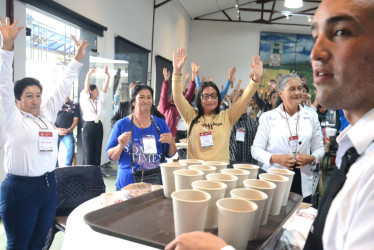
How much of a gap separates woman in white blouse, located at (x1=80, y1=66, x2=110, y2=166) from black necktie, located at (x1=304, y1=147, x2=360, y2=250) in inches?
189

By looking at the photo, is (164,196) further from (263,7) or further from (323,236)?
(263,7)

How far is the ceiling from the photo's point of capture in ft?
35.5

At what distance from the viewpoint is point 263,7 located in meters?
11.4

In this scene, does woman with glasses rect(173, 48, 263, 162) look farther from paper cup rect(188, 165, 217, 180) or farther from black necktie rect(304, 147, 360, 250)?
black necktie rect(304, 147, 360, 250)

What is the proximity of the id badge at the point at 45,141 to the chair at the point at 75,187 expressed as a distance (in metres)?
0.25

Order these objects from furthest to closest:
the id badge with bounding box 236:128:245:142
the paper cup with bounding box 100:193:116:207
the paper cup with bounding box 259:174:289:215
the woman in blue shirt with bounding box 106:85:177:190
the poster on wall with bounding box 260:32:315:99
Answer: the poster on wall with bounding box 260:32:315:99, the id badge with bounding box 236:128:245:142, the woman in blue shirt with bounding box 106:85:177:190, the paper cup with bounding box 100:193:116:207, the paper cup with bounding box 259:174:289:215

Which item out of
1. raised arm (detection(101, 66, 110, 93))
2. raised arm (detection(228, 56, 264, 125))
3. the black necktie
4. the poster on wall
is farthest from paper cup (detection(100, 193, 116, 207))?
the poster on wall

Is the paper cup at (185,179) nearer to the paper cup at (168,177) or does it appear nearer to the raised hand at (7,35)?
the paper cup at (168,177)

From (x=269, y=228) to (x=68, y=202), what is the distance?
2.05 m

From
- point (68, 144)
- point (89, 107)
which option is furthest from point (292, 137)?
point (68, 144)

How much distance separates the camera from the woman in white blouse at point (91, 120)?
5078mm

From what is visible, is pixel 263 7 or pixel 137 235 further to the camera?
pixel 263 7

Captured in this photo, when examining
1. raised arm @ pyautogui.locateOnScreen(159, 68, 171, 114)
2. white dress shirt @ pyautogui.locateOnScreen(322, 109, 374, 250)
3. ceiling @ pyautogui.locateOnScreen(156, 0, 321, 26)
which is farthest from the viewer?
ceiling @ pyautogui.locateOnScreen(156, 0, 321, 26)

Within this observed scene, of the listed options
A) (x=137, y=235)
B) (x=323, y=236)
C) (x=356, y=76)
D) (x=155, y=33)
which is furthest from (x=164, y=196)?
(x=155, y=33)
